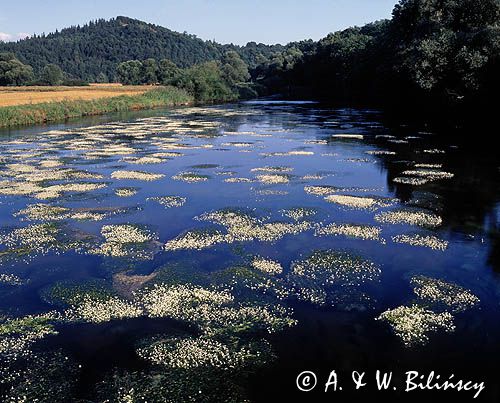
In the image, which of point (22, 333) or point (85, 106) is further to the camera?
point (85, 106)

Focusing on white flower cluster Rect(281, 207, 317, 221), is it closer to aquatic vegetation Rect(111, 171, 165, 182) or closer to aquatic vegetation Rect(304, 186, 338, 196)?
aquatic vegetation Rect(304, 186, 338, 196)

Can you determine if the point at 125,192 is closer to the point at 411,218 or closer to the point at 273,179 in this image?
the point at 273,179

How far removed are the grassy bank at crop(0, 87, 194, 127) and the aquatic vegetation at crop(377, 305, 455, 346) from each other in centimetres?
7181

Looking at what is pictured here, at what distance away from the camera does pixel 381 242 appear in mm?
22234

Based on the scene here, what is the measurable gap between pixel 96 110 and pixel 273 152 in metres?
59.0

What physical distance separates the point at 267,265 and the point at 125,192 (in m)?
15.2

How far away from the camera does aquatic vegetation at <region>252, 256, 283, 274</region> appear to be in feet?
63.2

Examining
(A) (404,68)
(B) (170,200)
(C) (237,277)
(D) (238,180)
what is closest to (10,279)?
(C) (237,277)

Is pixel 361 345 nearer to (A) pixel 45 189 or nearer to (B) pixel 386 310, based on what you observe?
(B) pixel 386 310

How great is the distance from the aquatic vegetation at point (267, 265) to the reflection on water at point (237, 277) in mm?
82

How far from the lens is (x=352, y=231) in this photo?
23.5 m

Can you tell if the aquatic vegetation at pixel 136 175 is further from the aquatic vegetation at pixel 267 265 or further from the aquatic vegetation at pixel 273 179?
the aquatic vegetation at pixel 267 265

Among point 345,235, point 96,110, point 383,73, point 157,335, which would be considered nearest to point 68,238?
point 157,335

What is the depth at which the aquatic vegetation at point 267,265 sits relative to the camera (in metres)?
19.2
